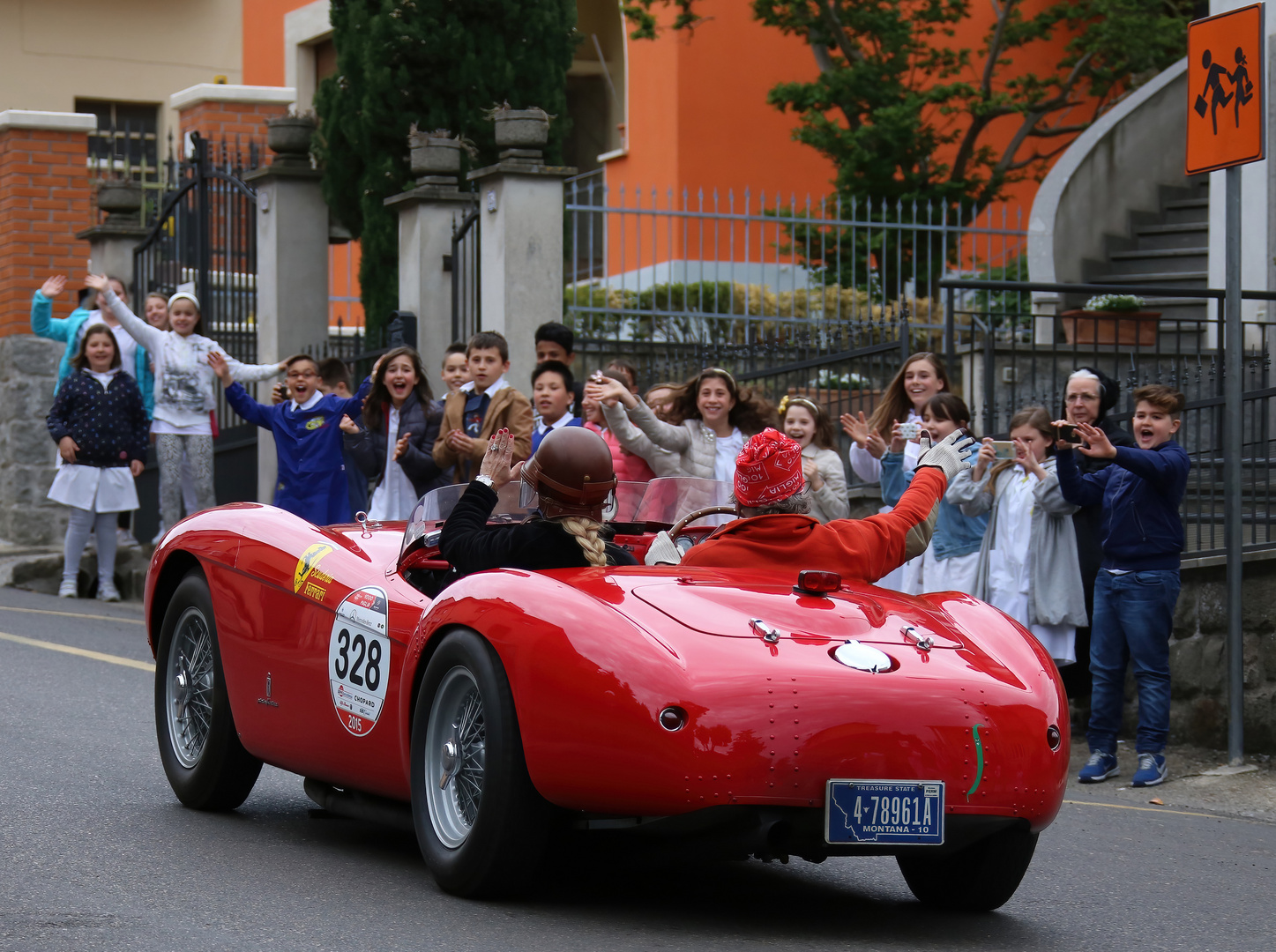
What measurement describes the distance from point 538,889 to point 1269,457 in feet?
20.2

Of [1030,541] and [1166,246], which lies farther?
[1166,246]

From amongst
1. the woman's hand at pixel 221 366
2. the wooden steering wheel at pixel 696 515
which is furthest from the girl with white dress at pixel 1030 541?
the woman's hand at pixel 221 366

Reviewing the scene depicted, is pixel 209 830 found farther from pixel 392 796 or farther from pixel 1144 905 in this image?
pixel 1144 905

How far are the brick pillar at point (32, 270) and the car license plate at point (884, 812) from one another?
14755 millimetres

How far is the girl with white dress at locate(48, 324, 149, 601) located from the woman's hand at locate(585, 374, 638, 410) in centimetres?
576

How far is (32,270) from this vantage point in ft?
61.1

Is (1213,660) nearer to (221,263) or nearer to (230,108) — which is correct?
(221,263)

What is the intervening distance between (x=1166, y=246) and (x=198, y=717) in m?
12.5

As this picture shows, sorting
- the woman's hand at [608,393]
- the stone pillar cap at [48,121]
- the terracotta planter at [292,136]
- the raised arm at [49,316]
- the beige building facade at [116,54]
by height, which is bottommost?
the woman's hand at [608,393]

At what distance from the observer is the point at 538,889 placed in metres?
5.33

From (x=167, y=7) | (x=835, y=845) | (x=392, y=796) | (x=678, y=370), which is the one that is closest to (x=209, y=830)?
(x=392, y=796)

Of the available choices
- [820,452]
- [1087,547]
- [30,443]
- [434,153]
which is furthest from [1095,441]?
[30,443]

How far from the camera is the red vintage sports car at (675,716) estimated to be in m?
4.72

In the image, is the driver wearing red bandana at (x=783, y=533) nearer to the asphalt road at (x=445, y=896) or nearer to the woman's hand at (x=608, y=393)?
the asphalt road at (x=445, y=896)
